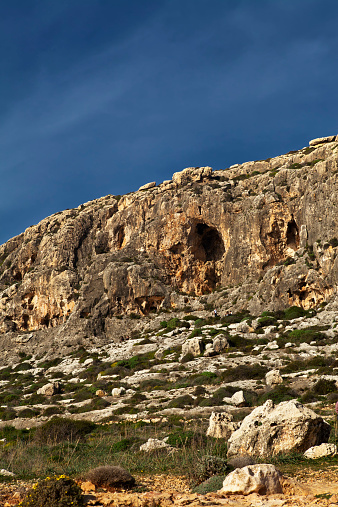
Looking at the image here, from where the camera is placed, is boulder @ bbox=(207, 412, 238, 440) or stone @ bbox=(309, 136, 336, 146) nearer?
boulder @ bbox=(207, 412, 238, 440)

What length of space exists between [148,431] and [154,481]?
31.9 feet

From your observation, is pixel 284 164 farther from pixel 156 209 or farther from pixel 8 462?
pixel 8 462

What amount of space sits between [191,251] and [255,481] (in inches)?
2333

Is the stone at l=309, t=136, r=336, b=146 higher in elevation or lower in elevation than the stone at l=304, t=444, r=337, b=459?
higher

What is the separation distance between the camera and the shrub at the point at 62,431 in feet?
66.0

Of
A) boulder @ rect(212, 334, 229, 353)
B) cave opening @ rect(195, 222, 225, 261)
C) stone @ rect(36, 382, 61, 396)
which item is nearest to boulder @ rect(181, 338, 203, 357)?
boulder @ rect(212, 334, 229, 353)

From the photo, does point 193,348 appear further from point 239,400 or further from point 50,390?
point 239,400

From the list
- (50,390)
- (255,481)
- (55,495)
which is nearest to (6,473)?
(55,495)

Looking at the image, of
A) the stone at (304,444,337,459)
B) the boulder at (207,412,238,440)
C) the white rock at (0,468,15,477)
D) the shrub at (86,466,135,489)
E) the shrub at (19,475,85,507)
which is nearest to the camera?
the shrub at (19,475,85,507)

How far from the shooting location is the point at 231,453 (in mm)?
12875

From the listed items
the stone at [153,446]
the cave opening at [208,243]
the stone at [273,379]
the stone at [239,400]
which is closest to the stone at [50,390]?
the stone at [273,379]

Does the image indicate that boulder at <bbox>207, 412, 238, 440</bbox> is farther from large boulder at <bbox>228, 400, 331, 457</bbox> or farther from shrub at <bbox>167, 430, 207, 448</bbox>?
large boulder at <bbox>228, 400, 331, 457</bbox>

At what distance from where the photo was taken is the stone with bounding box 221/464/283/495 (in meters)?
8.55

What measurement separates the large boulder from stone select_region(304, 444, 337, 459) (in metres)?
0.69
